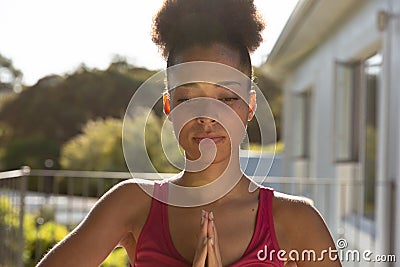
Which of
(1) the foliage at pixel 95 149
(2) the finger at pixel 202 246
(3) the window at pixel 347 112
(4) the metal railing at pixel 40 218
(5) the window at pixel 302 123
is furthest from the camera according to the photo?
(1) the foliage at pixel 95 149

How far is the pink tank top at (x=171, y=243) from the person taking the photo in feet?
3.11

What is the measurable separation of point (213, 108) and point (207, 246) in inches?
6.7

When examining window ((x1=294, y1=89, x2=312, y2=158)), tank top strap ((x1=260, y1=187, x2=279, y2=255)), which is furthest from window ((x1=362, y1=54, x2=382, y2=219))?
tank top strap ((x1=260, y1=187, x2=279, y2=255))

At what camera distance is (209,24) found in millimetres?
963

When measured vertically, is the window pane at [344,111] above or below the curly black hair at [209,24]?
above

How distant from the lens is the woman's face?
95cm

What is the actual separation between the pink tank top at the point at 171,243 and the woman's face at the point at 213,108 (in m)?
0.09

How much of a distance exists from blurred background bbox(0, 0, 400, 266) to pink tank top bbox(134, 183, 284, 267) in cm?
9

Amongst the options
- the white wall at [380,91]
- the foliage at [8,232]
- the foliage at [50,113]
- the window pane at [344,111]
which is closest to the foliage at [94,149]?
the foliage at [50,113]

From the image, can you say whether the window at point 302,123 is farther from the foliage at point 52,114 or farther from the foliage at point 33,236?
the foliage at point 33,236

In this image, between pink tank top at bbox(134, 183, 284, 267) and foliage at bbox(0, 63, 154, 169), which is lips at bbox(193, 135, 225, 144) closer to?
pink tank top at bbox(134, 183, 284, 267)

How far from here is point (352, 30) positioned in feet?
18.2

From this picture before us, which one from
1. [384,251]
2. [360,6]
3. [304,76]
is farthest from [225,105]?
[304,76]

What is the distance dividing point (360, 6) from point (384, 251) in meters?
1.91
